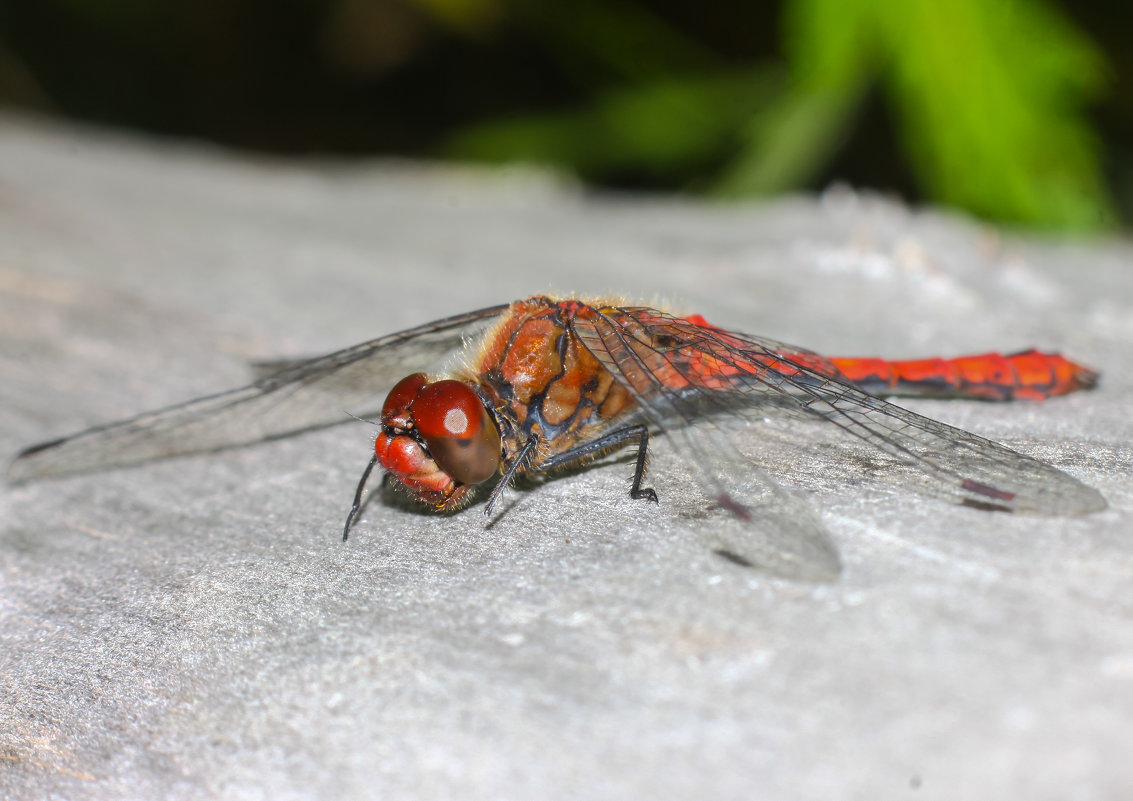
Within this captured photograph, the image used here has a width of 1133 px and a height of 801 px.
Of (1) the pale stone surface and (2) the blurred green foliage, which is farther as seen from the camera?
(2) the blurred green foliage

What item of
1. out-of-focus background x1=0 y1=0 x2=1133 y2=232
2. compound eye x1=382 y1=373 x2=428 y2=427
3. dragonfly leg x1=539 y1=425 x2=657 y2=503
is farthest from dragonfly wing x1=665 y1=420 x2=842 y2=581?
out-of-focus background x1=0 y1=0 x2=1133 y2=232

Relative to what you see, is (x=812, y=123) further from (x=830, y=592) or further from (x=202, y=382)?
(x=830, y=592)

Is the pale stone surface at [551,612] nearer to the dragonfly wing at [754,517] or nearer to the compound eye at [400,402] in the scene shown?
the dragonfly wing at [754,517]

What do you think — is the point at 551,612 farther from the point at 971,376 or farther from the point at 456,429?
the point at 971,376

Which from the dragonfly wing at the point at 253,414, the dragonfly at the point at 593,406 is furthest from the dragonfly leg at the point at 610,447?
the dragonfly wing at the point at 253,414

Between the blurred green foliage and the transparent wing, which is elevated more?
the blurred green foliage

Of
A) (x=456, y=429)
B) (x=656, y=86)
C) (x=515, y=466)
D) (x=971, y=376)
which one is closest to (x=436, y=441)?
(x=456, y=429)

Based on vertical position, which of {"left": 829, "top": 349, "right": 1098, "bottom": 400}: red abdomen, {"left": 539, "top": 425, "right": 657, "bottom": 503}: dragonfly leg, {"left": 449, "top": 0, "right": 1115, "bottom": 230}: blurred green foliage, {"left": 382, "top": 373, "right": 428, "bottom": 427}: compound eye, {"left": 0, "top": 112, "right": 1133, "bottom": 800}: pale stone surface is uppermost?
{"left": 449, "top": 0, "right": 1115, "bottom": 230}: blurred green foliage

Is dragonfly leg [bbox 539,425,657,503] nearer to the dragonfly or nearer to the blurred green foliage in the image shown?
the dragonfly
